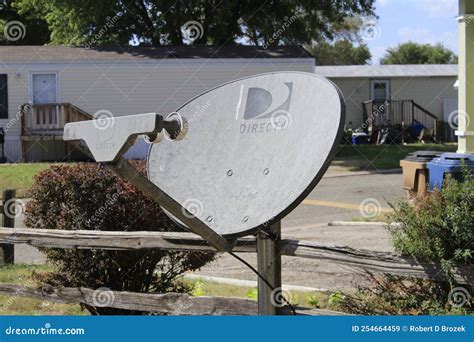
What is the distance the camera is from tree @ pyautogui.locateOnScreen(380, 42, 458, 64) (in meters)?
72.1

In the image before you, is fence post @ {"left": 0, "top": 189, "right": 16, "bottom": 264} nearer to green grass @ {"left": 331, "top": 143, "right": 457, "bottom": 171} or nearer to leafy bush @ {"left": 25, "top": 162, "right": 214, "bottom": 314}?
leafy bush @ {"left": 25, "top": 162, "right": 214, "bottom": 314}

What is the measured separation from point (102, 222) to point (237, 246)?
174 cm

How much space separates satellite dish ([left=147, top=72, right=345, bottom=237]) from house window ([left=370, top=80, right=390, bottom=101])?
116 feet

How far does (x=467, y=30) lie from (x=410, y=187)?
2.99m

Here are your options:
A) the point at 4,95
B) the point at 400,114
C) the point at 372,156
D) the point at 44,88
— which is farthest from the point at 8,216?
the point at 400,114

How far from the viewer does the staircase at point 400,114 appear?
1417 inches

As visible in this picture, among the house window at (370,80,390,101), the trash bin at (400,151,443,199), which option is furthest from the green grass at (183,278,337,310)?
the house window at (370,80,390,101)

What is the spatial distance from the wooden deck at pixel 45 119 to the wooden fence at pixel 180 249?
61.5 ft

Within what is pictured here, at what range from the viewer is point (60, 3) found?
29.7 m

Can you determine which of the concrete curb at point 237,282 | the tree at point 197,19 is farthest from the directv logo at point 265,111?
the tree at point 197,19

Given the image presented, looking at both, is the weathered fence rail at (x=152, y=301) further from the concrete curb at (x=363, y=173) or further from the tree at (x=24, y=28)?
the tree at (x=24, y=28)

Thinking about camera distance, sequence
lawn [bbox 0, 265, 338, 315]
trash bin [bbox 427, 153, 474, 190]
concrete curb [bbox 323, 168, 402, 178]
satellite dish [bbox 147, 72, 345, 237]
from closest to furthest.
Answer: satellite dish [bbox 147, 72, 345, 237] < lawn [bbox 0, 265, 338, 315] < trash bin [bbox 427, 153, 474, 190] < concrete curb [bbox 323, 168, 402, 178]

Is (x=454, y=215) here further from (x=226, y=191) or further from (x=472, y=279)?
(x=226, y=191)

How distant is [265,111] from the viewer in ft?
14.8
